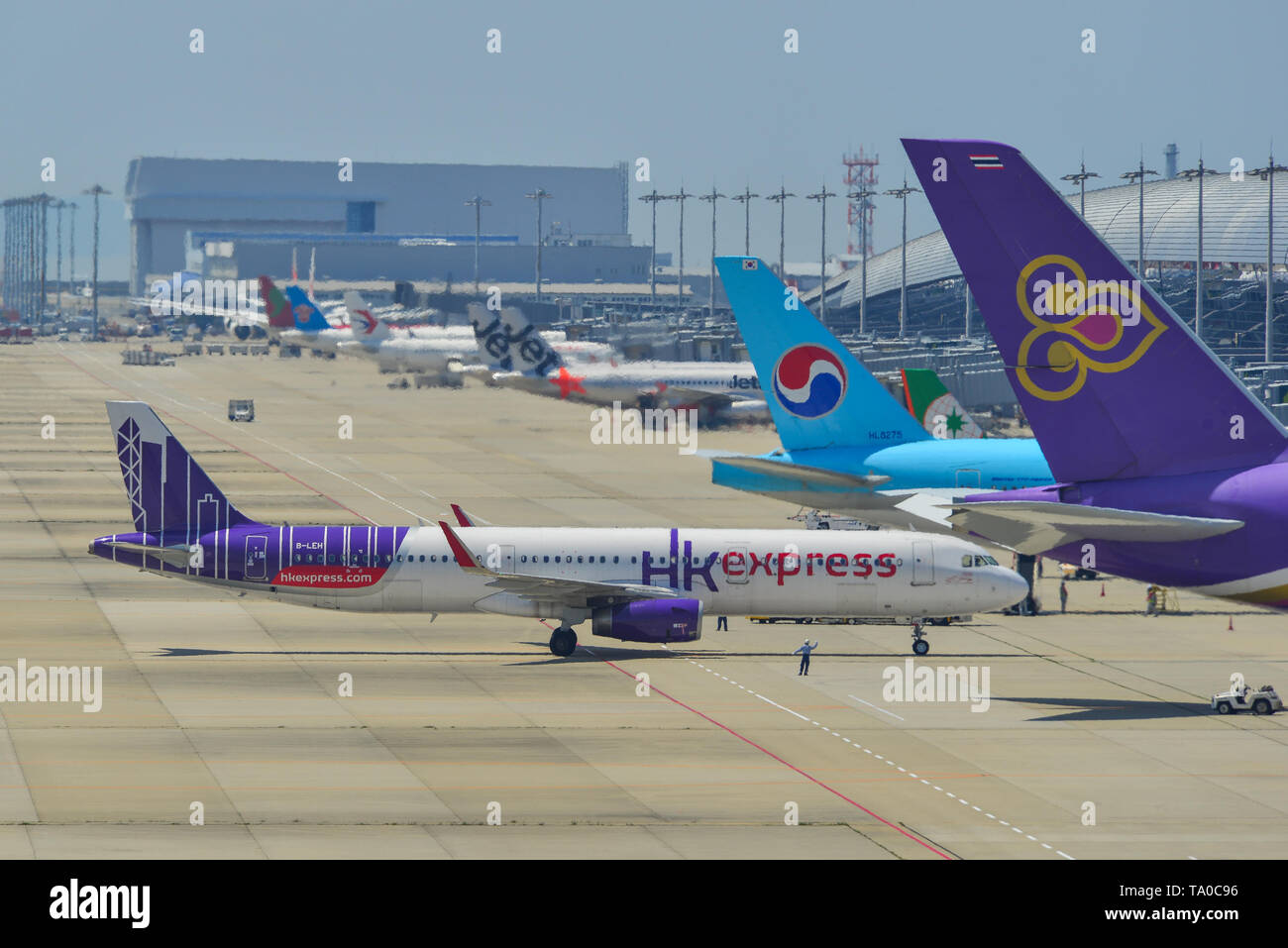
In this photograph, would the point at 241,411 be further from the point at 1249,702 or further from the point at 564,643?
the point at 1249,702

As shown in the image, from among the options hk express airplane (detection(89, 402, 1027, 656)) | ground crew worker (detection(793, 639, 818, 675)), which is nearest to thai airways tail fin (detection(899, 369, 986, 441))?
hk express airplane (detection(89, 402, 1027, 656))

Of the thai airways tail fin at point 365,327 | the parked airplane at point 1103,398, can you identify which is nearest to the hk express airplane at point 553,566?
the parked airplane at point 1103,398

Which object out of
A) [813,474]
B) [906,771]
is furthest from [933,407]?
[906,771]

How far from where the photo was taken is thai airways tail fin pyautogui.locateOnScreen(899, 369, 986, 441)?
257 feet

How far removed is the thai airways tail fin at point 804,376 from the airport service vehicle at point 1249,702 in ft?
59.2

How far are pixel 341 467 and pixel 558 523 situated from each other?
99.3 feet

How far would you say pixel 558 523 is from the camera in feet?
293

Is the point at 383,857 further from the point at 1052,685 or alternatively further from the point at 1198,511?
the point at 1052,685

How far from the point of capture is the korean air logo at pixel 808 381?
63.6 m

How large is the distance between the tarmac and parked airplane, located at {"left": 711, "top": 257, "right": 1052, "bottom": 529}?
16.3 feet

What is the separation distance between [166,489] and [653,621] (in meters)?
15.7

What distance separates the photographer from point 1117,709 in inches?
1901

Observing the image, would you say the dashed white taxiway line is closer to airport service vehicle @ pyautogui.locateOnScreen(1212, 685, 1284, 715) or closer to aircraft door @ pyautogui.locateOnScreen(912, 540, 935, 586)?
aircraft door @ pyautogui.locateOnScreen(912, 540, 935, 586)
